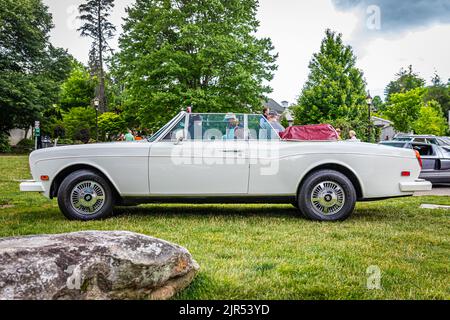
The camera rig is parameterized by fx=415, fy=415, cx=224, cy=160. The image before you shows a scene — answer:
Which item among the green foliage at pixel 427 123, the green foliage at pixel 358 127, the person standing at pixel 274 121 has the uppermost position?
the green foliage at pixel 427 123

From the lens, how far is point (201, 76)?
1020 inches

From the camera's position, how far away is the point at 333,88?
36625mm

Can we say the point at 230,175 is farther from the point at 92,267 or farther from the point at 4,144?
the point at 4,144

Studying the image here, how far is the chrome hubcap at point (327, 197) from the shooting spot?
5.74 m

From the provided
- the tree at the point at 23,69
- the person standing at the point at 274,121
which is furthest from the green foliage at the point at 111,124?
the person standing at the point at 274,121

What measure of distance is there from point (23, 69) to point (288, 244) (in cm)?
3659

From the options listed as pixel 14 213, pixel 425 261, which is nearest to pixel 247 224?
pixel 425 261

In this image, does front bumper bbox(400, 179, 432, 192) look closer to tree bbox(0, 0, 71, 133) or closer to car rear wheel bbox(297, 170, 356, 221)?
car rear wheel bbox(297, 170, 356, 221)

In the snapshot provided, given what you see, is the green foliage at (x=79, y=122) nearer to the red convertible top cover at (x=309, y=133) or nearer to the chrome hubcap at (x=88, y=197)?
the chrome hubcap at (x=88, y=197)

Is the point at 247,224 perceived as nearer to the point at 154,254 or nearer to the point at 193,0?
the point at 154,254

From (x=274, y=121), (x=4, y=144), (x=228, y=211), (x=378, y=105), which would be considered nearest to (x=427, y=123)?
(x=378, y=105)

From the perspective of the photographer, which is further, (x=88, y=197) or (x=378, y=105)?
(x=378, y=105)

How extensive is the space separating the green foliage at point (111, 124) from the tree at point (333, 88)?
1634cm
